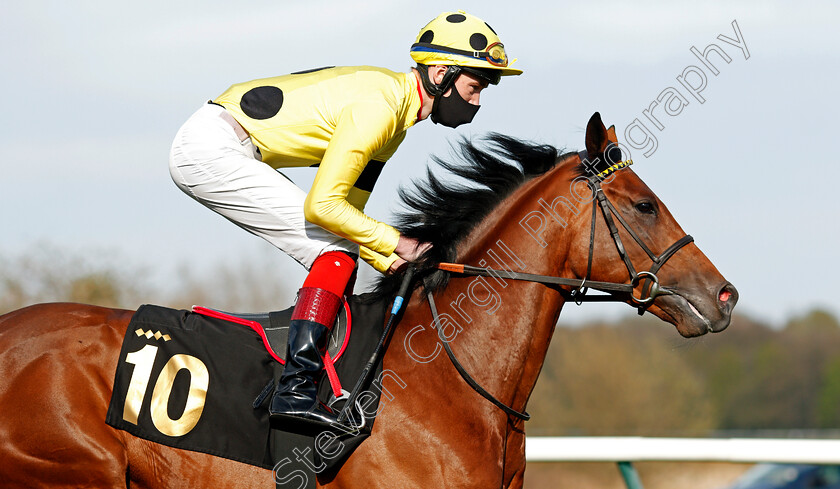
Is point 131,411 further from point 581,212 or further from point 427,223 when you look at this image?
point 581,212

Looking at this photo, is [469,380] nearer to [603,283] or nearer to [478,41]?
[603,283]

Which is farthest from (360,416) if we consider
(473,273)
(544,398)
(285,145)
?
(544,398)

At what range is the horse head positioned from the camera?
3.22 m

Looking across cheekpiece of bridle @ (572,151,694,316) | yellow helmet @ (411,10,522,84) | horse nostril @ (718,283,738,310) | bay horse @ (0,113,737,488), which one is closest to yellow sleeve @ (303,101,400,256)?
bay horse @ (0,113,737,488)

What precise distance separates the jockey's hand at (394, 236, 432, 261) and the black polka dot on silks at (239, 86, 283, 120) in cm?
75

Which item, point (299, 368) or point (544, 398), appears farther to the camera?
point (544, 398)

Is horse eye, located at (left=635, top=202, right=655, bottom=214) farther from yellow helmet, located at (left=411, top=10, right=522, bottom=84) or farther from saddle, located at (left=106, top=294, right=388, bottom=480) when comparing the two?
saddle, located at (left=106, top=294, right=388, bottom=480)

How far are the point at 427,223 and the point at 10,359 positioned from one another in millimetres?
1730

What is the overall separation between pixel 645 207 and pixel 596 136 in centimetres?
35

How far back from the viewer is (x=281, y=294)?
74.1ft

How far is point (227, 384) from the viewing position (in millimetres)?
3152

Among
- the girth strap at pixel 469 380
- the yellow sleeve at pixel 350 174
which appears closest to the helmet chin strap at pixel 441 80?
the yellow sleeve at pixel 350 174

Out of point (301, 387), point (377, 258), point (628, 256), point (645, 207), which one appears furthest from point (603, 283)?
point (301, 387)

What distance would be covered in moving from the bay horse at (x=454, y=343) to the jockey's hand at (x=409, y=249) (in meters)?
0.06
